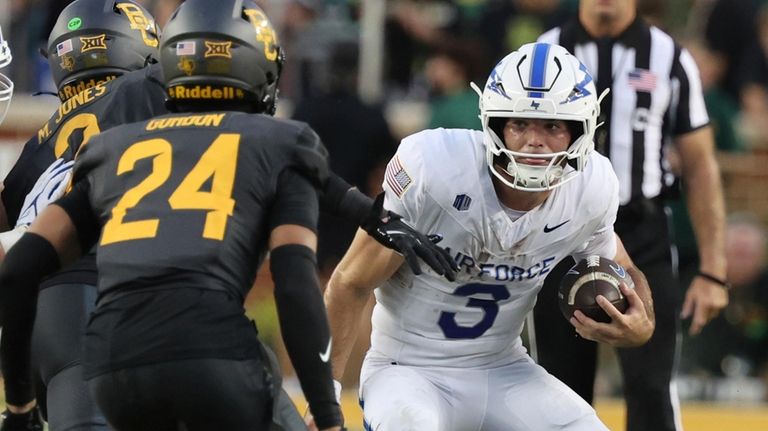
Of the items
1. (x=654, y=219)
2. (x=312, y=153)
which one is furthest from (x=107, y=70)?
(x=654, y=219)

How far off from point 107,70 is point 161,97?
1.52ft

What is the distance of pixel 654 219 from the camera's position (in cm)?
616

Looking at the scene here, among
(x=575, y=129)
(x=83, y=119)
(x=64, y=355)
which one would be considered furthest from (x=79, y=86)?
(x=575, y=129)

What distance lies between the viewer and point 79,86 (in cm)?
511

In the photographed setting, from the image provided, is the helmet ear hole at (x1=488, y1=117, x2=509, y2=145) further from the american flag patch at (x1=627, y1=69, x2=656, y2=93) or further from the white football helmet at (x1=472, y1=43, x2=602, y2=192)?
the american flag patch at (x1=627, y1=69, x2=656, y2=93)

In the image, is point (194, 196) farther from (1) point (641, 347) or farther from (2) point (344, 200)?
(1) point (641, 347)

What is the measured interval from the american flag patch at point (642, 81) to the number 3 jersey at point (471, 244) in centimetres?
121

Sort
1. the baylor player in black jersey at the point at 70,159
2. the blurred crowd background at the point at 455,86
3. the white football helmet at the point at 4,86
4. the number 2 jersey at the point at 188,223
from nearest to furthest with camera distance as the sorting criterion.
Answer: the number 2 jersey at the point at 188,223, the baylor player in black jersey at the point at 70,159, the white football helmet at the point at 4,86, the blurred crowd background at the point at 455,86

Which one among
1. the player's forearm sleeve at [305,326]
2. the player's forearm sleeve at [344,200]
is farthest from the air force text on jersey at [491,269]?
the player's forearm sleeve at [305,326]

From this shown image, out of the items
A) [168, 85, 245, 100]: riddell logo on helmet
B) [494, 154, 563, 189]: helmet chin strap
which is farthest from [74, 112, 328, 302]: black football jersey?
[494, 154, 563, 189]: helmet chin strap

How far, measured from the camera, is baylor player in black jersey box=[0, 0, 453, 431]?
4090mm

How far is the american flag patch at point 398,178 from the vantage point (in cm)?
478

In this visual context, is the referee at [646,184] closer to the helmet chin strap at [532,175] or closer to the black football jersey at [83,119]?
the helmet chin strap at [532,175]

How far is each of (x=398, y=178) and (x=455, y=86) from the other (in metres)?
4.17
